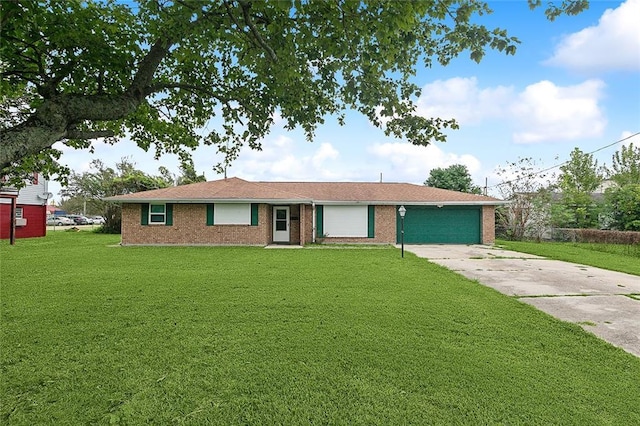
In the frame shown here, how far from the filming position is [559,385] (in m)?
2.90

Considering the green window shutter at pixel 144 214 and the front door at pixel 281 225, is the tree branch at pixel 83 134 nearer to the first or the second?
the green window shutter at pixel 144 214

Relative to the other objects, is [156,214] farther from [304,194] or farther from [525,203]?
[525,203]

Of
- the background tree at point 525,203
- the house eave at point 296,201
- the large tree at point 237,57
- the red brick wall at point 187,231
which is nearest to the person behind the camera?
the large tree at point 237,57

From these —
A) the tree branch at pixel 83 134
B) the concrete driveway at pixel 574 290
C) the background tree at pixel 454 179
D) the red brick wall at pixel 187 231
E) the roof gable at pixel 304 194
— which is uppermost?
the background tree at pixel 454 179

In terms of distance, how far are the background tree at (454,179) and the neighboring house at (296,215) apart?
1234cm

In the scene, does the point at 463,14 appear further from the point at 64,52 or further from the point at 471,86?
the point at 471,86

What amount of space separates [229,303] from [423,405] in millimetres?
3678

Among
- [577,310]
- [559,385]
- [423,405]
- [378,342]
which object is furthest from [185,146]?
[577,310]

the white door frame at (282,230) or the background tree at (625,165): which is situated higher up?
the background tree at (625,165)

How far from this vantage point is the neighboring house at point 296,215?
15133mm

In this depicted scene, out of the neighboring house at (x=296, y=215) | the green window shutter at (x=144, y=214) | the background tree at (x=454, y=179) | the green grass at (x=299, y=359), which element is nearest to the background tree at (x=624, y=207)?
the background tree at (x=454, y=179)

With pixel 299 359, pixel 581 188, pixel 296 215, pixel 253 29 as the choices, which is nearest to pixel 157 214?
pixel 296 215

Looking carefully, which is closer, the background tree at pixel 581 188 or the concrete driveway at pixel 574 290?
the concrete driveway at pixel 574 290

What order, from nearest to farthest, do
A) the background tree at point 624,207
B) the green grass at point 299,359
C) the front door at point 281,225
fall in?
the green grass at point 299,359 < the front door at point 281,225 < the background tree at point 624,207
